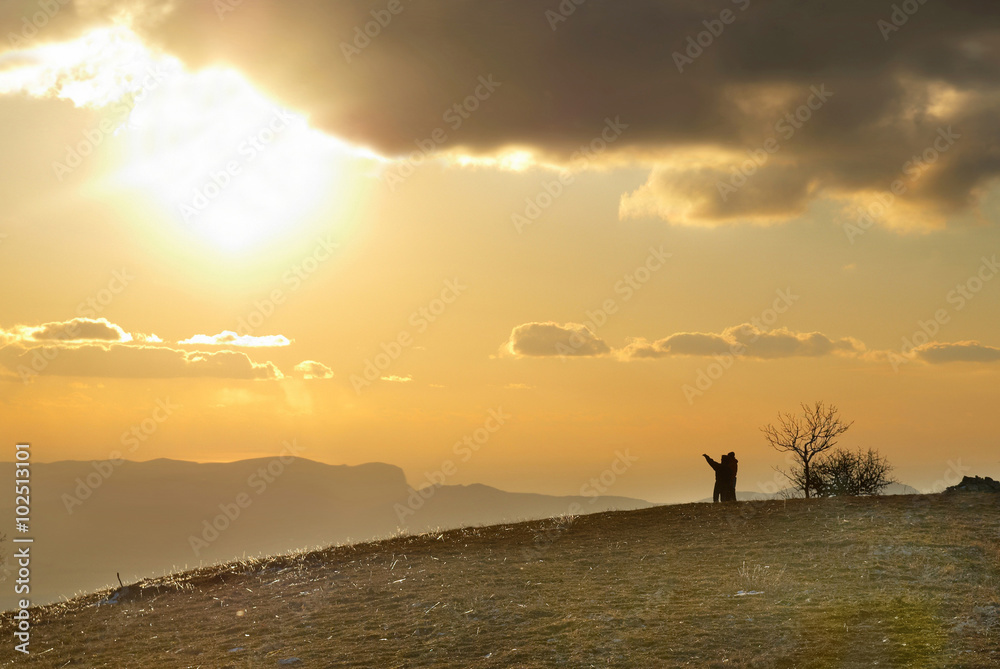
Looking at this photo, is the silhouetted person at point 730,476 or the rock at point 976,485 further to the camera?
the silhouetted person at point 730,476

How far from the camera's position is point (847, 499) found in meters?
30.1

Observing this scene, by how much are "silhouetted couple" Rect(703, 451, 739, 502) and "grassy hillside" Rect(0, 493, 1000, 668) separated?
4514 millimetres

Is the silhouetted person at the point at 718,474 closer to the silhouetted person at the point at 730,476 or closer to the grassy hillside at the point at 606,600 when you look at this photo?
the silhouetted person at the point at 730,476

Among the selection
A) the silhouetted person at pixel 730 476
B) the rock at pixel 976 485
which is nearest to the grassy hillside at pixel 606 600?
the rock at pixel 976 485

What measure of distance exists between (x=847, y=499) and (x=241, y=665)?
21686mm

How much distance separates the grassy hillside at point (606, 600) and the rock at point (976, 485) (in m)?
1.11

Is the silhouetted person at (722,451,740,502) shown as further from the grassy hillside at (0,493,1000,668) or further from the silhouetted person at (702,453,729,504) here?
the grassy hillside at (0,493,1000,668)

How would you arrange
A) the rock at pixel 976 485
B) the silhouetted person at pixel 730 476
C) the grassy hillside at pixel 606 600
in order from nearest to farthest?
1. the grassy hillside at pixel 606 600
2. the rock at pixel 976 485
3. the silhouetted person at pixel 730 476

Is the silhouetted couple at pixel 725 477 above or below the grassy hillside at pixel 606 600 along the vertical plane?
above

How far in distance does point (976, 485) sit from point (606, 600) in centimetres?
1847

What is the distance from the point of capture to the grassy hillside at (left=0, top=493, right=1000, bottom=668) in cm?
1499

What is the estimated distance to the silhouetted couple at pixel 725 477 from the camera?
34.0 metres

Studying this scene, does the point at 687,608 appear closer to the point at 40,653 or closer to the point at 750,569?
the point at 750,569

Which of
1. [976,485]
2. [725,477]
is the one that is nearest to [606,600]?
[725,477]
